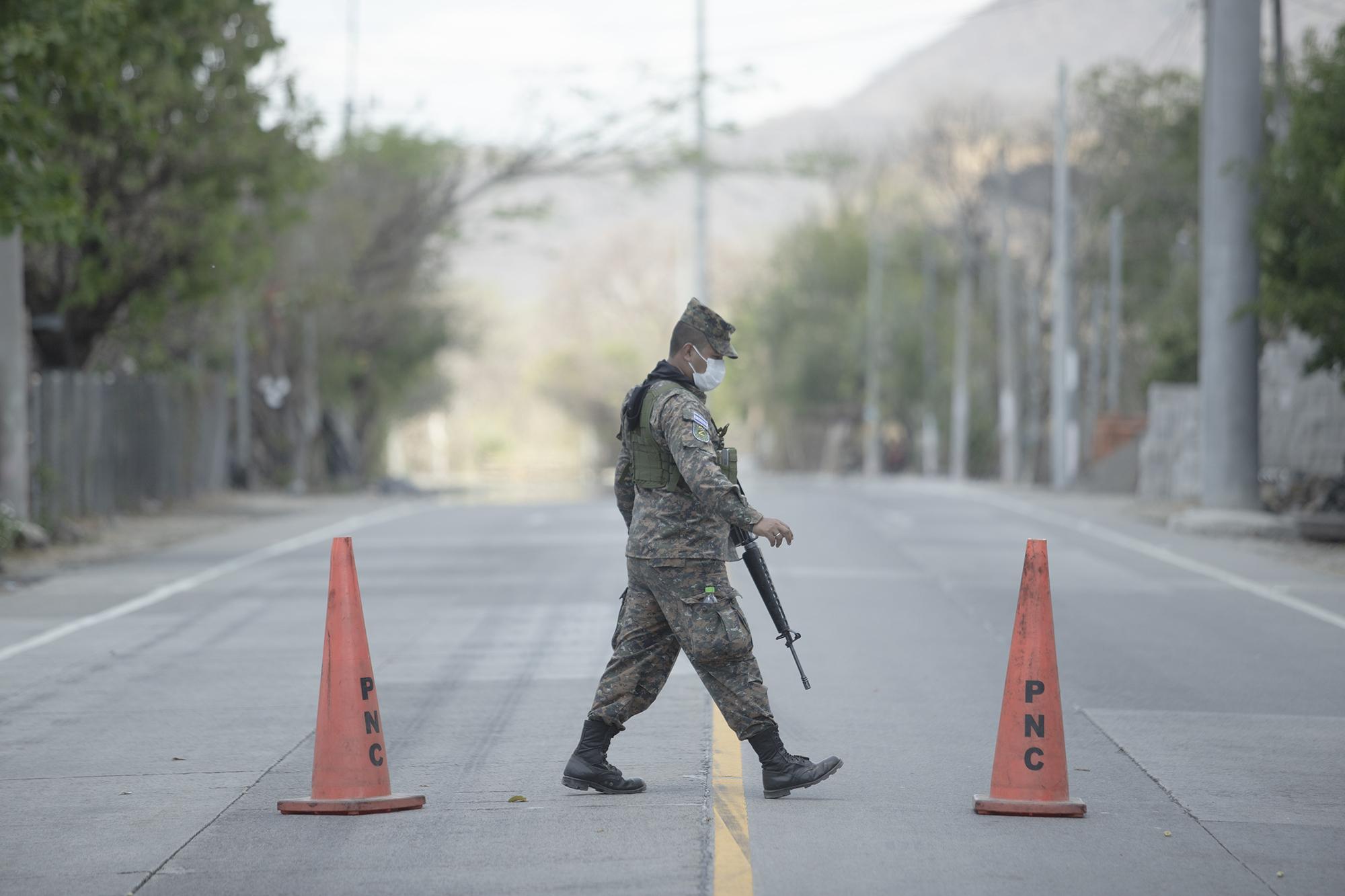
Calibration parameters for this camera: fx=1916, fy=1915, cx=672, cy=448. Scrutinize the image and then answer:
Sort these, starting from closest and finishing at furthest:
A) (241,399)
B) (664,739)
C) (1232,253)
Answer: (664,739)
(1232,253)
(241,399)

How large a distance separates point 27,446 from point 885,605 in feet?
36.9

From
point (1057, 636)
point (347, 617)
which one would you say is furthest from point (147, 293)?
point (347, 617)

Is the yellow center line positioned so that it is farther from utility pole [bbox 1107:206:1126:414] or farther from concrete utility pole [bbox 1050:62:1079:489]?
utility pole [bbox 1107:206:1126:414]

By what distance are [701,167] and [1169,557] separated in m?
20.8

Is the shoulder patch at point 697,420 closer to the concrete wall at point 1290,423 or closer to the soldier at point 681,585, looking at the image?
the soldier at point 681,585

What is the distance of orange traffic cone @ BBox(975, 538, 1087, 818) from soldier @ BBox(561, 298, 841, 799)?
677 millimetres

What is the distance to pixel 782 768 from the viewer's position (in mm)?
7617

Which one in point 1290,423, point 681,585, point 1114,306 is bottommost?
point 681,585

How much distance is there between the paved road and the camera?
6680mm

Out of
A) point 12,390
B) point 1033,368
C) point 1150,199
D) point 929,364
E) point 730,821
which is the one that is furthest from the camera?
point 929,364

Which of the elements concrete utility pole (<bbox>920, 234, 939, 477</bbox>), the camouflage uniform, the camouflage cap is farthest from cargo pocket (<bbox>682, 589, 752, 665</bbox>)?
concrete utility pole (<bbox>920, 234, 939, 477</bbox>)

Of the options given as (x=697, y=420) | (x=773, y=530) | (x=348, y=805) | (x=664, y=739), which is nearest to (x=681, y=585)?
(x=773, y=530)

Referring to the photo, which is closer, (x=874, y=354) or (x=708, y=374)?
(x=708, y=374)

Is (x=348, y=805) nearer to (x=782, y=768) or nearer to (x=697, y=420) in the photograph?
(x=782, y=768)
